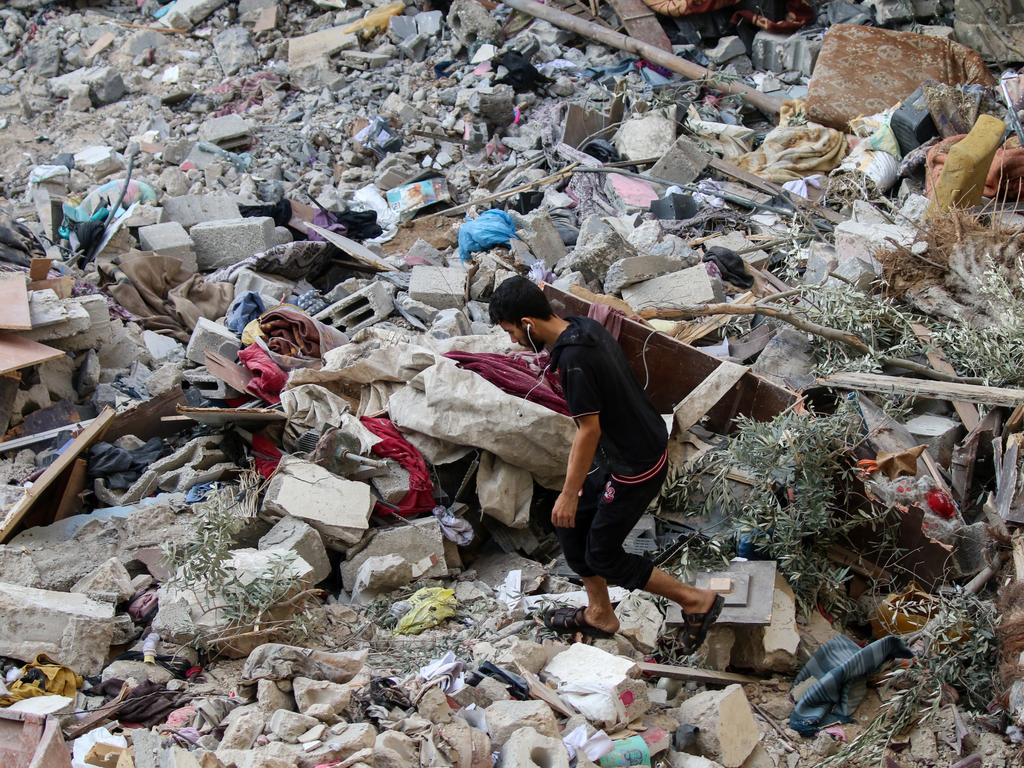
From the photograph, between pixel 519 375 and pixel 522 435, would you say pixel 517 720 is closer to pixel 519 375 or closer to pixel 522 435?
pixel 522 435

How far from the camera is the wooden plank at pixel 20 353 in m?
6.27

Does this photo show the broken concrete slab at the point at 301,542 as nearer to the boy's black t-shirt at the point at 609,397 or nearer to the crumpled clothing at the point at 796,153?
the boy's black t-shirt at the point at 609,397

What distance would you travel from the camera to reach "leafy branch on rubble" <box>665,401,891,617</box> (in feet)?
16.7

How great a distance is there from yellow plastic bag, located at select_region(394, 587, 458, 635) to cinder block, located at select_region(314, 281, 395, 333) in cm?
308

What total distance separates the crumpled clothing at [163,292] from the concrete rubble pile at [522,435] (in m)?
0.03

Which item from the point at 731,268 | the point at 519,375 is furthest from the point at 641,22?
the point at 519,375

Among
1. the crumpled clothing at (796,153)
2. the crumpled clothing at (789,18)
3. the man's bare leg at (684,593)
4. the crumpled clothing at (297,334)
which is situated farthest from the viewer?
the crumpled clothing at (789,18)

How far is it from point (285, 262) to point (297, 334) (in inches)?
70.4

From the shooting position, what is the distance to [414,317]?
7.67m

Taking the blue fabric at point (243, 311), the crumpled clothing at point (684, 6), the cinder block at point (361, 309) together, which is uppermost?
the crumpled clothing at point (684, 6)

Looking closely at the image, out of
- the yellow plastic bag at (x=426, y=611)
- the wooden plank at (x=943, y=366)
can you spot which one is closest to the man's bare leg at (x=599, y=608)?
the yellow plastic bag at (x=426, y=611)

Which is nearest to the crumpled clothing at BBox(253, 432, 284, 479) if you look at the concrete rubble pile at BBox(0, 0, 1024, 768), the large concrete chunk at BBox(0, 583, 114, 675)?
the concrete rubble pile at BBox(0, 0, 1024, 768)

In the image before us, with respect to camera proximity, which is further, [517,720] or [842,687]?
[842,687]

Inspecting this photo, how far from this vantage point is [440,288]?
777 cm
